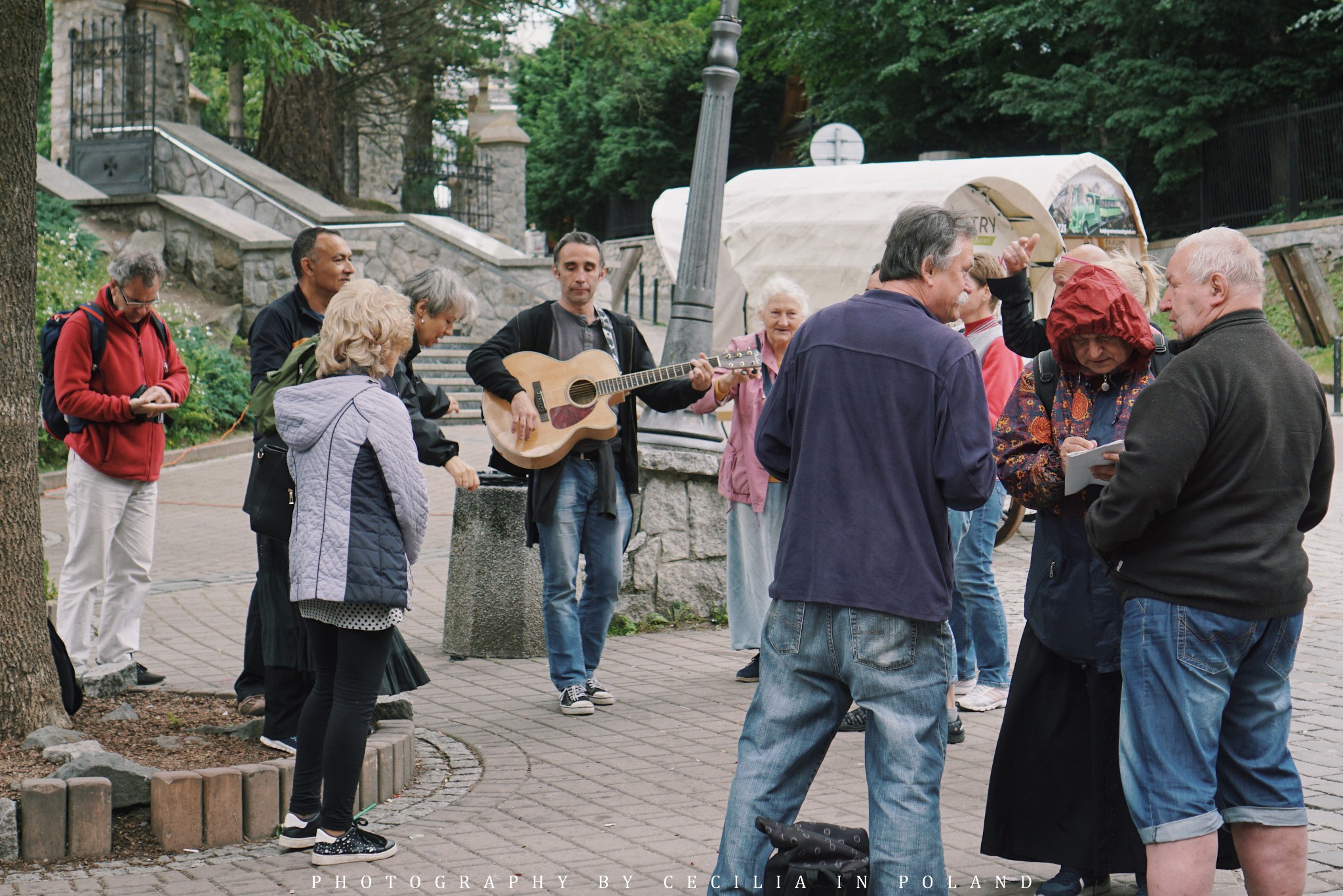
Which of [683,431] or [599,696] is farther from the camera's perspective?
[683,431]

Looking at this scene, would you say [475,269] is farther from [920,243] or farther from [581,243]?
[920,243]

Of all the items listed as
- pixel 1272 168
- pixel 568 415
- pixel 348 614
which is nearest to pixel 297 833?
pixel 348 614

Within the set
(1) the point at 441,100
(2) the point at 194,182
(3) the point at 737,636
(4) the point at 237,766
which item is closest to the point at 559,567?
(3) the point at 737,636

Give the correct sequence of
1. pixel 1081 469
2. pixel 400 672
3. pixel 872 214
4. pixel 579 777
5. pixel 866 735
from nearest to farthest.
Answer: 1. pixel 866 735
2. pixel 1081 469
3. pixel 400 672
4. pixel 579 777
5. pixel 872 214

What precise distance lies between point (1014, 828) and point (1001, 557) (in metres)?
6.12

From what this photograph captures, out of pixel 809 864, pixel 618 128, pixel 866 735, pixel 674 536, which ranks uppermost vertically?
pixel 618 128

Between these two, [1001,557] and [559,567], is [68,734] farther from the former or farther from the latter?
[1001,557]

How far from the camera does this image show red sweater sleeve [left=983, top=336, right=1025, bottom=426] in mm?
5867

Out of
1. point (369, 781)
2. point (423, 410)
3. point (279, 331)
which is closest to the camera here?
point (369, 781)

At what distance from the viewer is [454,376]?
17844 millimetres

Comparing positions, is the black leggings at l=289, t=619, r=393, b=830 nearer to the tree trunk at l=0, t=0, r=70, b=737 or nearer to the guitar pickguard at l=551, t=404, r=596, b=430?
the tree trunk at l=0, t=0, r=70, b=737

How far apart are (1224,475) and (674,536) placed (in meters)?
4.69

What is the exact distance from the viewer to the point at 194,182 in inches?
720

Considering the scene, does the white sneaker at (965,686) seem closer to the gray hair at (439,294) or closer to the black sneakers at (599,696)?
the black sneakers at (599,696)
